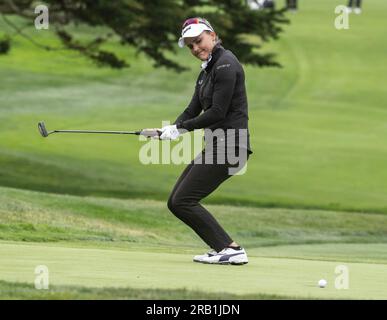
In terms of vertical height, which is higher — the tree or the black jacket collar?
the tree

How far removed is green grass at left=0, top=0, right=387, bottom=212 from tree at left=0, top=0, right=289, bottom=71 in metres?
3.35

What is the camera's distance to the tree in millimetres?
25016

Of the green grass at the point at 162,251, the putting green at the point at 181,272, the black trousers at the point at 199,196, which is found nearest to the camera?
the green grass at the point at 162,251

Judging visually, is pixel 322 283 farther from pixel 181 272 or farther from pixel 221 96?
pixel 221 96

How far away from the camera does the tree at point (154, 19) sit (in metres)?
25.0

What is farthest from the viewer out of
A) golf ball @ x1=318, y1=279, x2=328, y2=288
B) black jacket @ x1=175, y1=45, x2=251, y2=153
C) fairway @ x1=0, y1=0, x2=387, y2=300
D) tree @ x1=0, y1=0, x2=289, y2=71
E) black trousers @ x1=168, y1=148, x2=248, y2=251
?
tree @ x1=0, y1=0, x2=289, y2=71

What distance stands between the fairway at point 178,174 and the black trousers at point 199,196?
0.33 metres

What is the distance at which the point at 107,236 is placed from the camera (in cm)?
1623

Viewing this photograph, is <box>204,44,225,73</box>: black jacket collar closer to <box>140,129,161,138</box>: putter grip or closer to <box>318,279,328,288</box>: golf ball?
<box>140,129,161,138</box>: putter grip
